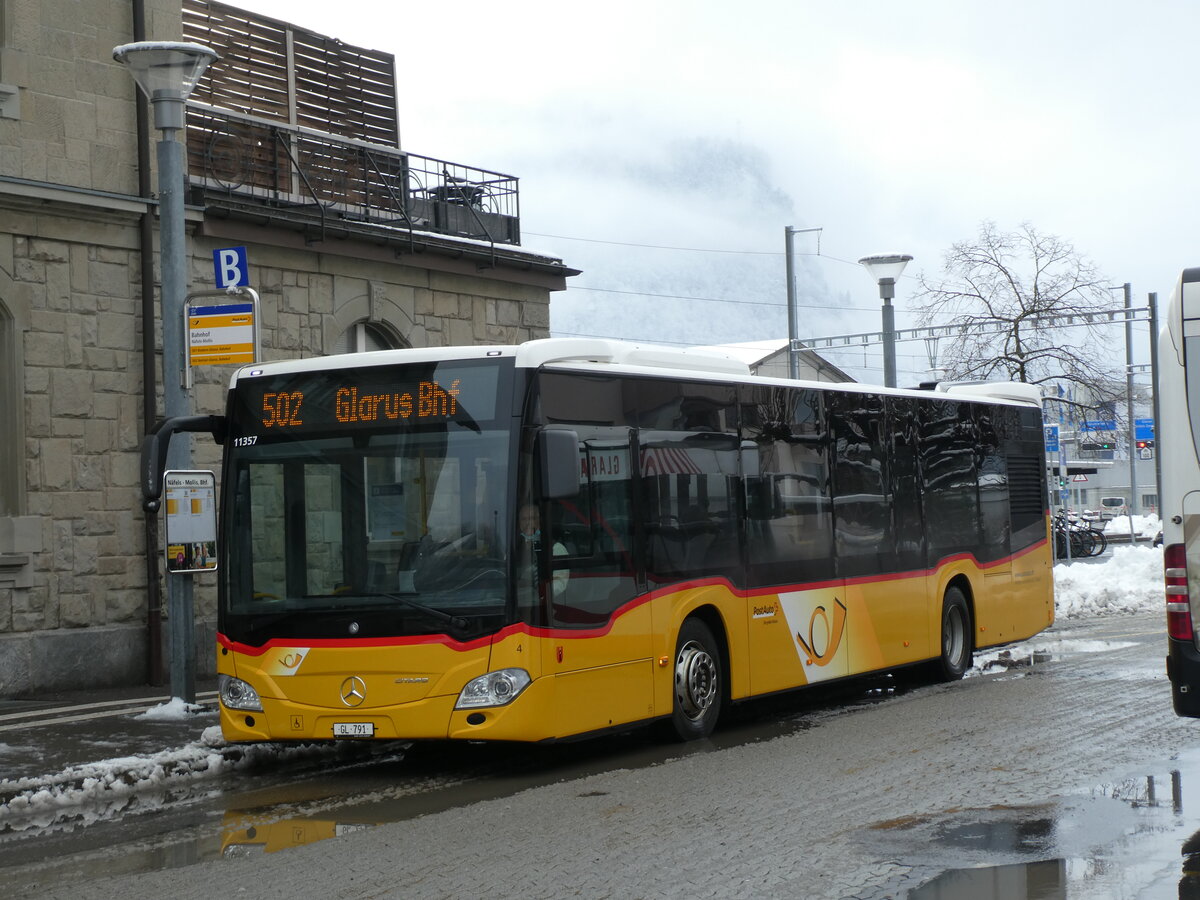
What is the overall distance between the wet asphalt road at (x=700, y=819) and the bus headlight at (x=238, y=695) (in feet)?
1.68

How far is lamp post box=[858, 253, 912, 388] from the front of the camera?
905 inches

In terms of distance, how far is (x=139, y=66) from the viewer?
40.0ft

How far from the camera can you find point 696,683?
36.9 feet

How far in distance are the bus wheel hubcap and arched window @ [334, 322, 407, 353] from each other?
25.9ft

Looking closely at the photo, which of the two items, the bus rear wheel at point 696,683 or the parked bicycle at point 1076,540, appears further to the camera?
the parked bicycle at point 1076,540

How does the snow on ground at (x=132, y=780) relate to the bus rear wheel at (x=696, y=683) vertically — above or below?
below

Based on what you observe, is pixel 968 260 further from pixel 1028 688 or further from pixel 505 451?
pixel 505 451

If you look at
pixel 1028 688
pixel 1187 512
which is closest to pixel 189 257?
pixel 1028 688

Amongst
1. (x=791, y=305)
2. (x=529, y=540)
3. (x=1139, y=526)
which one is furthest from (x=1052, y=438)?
(x=1139, y=526)

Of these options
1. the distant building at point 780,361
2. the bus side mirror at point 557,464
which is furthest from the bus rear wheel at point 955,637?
the distant building at point 780,361

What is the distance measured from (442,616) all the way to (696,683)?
2.42 m

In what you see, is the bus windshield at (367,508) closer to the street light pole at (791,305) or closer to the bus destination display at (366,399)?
the bus destination display at (366,399)

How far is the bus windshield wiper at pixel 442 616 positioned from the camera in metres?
9.58

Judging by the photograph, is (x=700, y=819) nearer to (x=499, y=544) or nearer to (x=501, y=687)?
(x=501, y=687)
